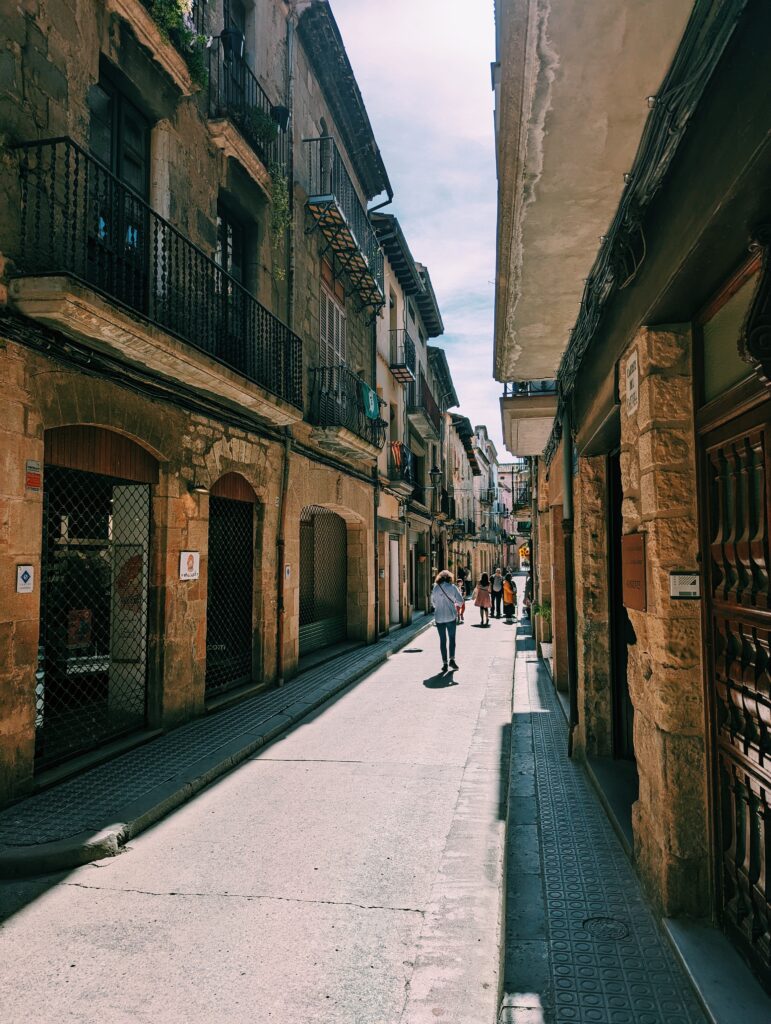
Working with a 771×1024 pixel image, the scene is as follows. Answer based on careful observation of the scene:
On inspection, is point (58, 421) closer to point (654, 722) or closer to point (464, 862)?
point (464, 862)

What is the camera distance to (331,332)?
13414 millimetres

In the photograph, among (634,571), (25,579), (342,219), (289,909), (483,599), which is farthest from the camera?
(483,599)

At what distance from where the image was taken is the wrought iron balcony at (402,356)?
19.8 m

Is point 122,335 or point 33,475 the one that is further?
point 122,335

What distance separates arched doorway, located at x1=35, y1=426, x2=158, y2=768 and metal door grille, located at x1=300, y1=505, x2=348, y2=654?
18.4 ft

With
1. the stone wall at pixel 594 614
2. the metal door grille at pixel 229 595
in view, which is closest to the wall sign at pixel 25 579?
the metal door grille at pixel 229 595

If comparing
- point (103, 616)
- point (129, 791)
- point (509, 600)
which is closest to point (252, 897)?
point (129, 791)

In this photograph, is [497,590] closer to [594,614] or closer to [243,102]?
[243,102]

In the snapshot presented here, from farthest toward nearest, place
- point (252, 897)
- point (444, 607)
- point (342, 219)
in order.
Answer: point (342, 219) → point (444, 607) → point (252, 897)

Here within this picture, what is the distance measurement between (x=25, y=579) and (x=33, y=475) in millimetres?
815

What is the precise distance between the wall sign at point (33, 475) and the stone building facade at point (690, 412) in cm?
393

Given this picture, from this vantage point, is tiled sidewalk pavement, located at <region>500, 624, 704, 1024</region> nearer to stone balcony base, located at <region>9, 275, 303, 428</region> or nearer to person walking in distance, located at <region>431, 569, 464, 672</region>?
stone balcony base, located at <region>9, 275, 303, 428</region>

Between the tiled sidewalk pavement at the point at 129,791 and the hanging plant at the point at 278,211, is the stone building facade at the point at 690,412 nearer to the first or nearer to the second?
the tiled sidewalk pavement at the point at 129,791

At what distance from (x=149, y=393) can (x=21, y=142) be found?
2338 mm
